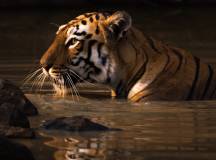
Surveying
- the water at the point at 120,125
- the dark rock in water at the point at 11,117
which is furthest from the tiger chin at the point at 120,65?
the dark rock in water at the point at 11,117

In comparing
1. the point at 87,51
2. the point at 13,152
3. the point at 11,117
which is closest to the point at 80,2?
the point at 87,51

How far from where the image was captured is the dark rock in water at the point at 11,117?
20.3 feet

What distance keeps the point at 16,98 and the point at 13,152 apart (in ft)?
6.78

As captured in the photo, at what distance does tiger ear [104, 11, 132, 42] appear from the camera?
25.7 feet

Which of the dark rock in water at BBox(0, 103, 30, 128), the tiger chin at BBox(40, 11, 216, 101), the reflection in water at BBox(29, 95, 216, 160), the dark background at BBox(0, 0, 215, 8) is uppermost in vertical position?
the dark background at BBox(0, 0, 215, 8)

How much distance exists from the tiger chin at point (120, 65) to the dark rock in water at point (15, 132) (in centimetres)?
183

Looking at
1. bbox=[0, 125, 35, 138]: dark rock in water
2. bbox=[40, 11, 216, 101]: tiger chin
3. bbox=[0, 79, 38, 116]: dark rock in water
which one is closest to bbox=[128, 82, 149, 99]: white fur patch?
bbox=[40, 11, 216, 101]: tiger chin

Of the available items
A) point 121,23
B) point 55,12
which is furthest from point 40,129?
point 55,12

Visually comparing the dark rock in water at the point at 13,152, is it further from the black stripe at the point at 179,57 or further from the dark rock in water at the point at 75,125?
the black stripe at the point at 179,57

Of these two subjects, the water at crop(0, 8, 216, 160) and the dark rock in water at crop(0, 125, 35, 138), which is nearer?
the water at crop(0, 8, 216, 160)

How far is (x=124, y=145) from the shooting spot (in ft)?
18.8

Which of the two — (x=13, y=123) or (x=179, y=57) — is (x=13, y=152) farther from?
(x=179, y=57)

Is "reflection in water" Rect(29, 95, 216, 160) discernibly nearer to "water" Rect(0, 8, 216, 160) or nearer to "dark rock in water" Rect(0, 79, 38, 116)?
"water" Rect(0, 8, 216, 160)

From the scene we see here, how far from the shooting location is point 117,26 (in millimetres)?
7832
